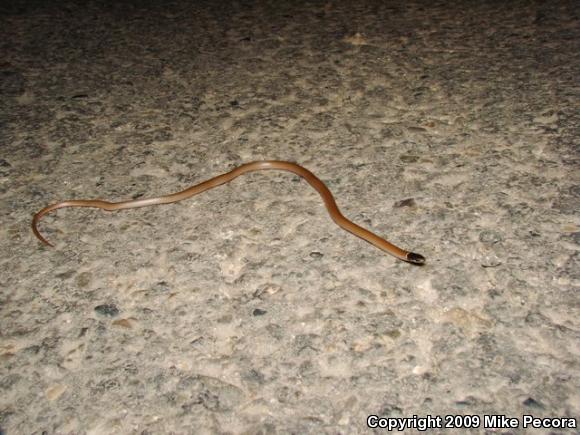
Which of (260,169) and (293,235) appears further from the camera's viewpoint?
(260,169)

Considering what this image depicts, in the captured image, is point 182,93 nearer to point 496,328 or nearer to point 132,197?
point 132,197

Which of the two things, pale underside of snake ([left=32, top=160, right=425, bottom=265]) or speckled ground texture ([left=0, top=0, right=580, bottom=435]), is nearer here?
speckled ground texture ([left=0, top=0, right=580, bottom=435])

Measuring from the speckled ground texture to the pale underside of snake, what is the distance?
5 cm

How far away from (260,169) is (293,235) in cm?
58

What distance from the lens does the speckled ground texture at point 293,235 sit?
197cm

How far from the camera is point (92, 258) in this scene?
2.59 meters

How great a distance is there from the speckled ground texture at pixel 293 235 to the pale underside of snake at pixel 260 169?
5 centimetres

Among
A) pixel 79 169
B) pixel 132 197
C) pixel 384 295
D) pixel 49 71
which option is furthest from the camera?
pixel 49 71

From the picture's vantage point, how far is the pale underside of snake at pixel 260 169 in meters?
2.48

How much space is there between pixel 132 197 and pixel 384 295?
1.41 meters

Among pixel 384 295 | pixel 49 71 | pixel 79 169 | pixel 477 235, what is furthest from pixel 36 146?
pixel 477 235

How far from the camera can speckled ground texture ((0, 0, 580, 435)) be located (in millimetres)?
1972

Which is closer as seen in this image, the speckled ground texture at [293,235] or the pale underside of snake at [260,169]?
the speckled ground texture at [293,235]

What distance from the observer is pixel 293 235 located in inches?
105
